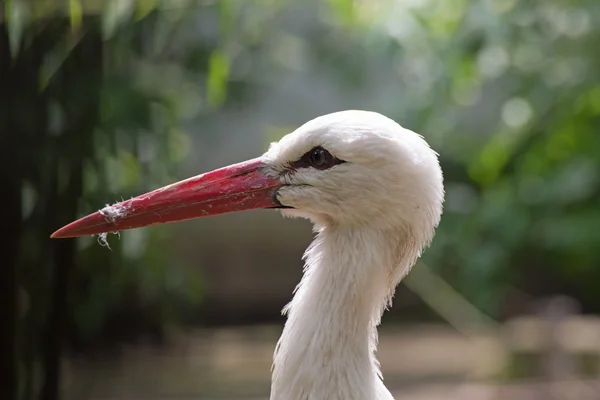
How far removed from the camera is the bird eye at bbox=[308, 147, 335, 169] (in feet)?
7.23

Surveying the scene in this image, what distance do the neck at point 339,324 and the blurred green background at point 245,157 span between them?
3.88ft

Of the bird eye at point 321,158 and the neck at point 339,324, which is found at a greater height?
the bird eye at point 321,158

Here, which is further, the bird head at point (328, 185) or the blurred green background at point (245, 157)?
the blurred green background at point (245, 157)

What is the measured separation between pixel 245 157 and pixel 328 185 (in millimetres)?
6900

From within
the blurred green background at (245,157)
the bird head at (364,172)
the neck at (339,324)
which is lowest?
the neck at (339,324)

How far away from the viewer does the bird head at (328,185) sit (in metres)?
2.17

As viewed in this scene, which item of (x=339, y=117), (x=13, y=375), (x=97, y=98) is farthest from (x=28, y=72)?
(x=339, y=117)

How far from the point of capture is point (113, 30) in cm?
356

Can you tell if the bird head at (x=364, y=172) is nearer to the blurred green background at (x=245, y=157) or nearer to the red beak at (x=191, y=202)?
the red beak at (x=191, y=202)

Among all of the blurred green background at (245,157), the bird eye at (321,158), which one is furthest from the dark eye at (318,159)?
the blurred green background at (245,157)

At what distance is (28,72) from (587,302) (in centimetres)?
646

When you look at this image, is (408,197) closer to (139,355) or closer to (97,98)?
(97,98)

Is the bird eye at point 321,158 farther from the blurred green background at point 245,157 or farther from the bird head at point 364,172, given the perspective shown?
the blurred green background at point 245,157

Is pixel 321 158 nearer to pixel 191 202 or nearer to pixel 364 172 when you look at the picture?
pixel 364 172
